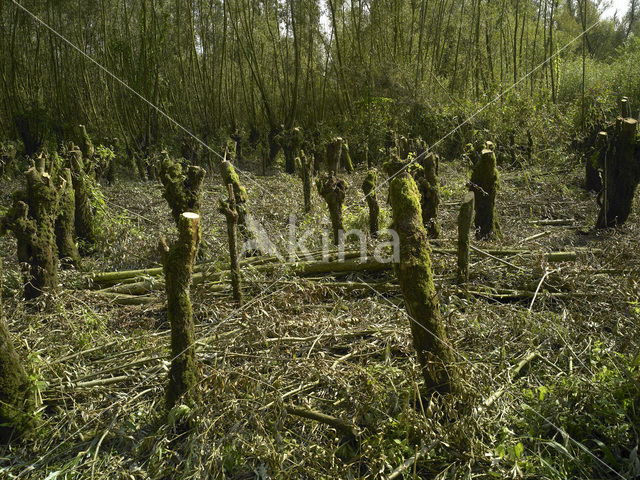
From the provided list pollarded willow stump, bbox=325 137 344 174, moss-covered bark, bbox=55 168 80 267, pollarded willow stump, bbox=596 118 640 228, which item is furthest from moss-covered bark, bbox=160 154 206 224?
pollarded willow stump, bbox=596 118 640 228

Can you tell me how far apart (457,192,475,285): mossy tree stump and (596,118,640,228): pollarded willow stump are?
2.02 m

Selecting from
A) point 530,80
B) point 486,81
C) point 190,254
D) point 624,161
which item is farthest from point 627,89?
point 190,254

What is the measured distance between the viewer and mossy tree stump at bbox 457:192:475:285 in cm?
303

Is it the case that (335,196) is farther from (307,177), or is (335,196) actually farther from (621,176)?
(621,176)

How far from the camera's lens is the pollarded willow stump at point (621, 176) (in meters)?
4.25

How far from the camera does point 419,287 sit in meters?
1.86

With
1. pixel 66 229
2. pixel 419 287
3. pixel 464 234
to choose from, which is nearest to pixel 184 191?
pixel 66 229

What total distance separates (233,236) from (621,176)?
12.1ft

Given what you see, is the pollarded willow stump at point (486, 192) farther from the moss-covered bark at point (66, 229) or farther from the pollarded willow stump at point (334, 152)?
the moss-covered bark at point (66, 229)

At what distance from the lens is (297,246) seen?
423 cm

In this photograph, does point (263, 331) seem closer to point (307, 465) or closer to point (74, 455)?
point (307, 465)

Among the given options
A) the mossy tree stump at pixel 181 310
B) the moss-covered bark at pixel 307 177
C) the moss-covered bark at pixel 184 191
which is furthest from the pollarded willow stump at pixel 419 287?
the moss-covered bark at pixel 307 177

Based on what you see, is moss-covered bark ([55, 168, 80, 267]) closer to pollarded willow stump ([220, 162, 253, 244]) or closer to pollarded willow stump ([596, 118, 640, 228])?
pollarded willow stump ([220, 162, 253, 244])

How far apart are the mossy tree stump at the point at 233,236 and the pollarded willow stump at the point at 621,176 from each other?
3416 mm
